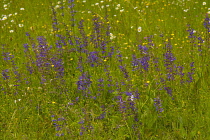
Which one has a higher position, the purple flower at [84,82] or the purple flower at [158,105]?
the purple flower at [84,82]

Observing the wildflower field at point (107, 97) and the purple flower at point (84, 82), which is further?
the purple flower at point (84, 82)

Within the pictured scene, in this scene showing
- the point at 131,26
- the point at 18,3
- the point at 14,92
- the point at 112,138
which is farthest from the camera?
the point at 18,3

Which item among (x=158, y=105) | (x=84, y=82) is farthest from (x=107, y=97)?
(x=158, y=105)

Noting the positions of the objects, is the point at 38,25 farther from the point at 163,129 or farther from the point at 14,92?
the point at 163,129

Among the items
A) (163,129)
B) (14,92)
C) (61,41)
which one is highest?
(61,41)

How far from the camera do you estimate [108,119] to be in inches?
110

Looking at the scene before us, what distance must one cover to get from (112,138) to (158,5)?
180 inches

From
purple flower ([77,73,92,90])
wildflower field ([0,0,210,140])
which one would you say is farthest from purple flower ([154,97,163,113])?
purple flower ([77,73,92,90])

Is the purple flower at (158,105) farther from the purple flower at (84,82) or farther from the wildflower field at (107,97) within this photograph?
the purple flower at (84,82)

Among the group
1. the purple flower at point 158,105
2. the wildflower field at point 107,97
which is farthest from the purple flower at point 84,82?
the purple flower at point 158,105

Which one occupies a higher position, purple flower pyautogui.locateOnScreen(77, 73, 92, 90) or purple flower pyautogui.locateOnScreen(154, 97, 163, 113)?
purple flower pyautogui.locateOnScreen(77, 73, 92, 90)

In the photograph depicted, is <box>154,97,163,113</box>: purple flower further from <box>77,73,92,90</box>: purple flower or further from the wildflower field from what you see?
<box>77,73,92,90</box>: purple flower

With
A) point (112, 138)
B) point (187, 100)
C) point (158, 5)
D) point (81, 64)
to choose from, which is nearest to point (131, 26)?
point (158, 5)

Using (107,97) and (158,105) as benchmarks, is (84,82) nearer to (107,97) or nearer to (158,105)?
(107,97)
